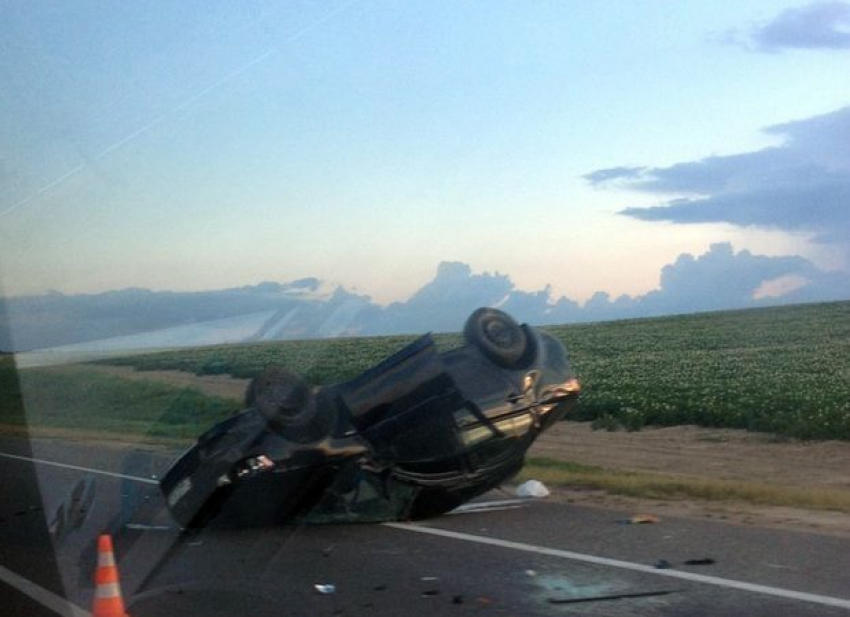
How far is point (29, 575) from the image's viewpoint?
31.6ft

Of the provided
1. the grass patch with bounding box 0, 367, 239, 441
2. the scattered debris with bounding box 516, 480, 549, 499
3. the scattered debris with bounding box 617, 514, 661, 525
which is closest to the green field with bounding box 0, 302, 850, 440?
the grass patch with bounding box 0, 367, 239, 441

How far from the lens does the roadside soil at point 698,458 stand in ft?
37.7

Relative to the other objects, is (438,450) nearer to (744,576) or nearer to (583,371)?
(744,576)

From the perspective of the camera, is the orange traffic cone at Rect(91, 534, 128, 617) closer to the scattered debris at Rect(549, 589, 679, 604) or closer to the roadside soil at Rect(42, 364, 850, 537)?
the scattered debris at Rect(549, 589, 679, 604)

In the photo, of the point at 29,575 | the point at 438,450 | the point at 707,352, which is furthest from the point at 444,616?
the point at 707,352

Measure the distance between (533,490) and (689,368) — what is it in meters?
21.3

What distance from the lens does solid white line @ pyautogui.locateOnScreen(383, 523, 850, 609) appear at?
7657mm

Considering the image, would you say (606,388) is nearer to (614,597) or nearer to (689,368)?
(689,368)

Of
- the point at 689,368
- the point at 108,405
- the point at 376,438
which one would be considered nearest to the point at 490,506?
the point at 376,438

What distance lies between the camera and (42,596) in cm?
877

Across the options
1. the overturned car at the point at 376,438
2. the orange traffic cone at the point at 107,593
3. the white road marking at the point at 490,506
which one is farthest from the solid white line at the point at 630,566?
the orange traffic cone at the point at 107,593

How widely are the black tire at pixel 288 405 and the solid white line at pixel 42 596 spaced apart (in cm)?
236

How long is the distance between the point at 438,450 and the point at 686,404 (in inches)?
589

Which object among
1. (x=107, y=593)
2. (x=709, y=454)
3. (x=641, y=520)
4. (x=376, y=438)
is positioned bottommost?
(x=709, y=454)
